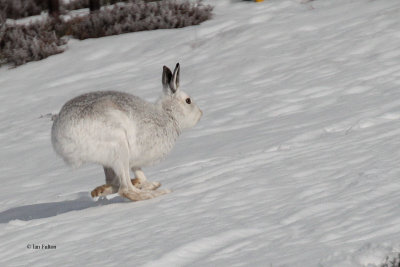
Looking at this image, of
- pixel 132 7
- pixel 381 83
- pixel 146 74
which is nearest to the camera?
pixel 381 83

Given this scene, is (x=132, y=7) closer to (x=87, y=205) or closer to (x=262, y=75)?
(x=262, y=75)

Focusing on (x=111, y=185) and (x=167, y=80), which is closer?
(x=111, y=185)

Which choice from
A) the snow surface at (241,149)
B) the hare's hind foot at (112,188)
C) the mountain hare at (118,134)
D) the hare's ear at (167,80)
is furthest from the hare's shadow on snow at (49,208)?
the hare's ear at (167,80)

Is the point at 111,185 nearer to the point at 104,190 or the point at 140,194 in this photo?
the point at 104,190

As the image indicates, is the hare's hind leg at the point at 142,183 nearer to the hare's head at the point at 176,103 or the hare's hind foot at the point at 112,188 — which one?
the hare's hind foot at the point at 112,188

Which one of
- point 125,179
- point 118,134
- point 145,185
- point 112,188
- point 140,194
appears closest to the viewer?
point 118,134

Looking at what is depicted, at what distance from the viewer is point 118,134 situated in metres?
5.93

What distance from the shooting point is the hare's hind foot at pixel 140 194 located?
619 cm

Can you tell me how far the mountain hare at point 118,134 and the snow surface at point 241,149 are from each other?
0.82 feet

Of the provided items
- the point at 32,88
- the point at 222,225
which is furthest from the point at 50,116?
the point at 222,225

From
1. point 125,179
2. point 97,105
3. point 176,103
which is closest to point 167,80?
point 176,103

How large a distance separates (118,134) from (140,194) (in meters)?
0.60

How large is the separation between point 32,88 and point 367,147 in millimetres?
7877

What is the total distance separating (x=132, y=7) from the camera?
→ 15.6 metres
